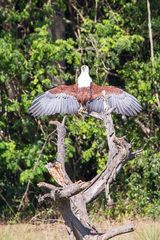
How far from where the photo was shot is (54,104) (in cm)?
1009

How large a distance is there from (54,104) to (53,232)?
61.1 inches

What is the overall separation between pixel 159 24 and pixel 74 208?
622 cm

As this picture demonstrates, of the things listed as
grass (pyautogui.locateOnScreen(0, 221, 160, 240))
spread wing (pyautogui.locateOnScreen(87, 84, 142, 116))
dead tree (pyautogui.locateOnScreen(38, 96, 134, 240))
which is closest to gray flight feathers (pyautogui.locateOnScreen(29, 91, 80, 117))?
spread wing (pyautogui.locateOnScreen(87, 84, 142, 116))

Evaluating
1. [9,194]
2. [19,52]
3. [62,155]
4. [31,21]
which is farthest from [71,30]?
[62,155]

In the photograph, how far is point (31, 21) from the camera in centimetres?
1232

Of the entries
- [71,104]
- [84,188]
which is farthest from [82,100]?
[84,188]

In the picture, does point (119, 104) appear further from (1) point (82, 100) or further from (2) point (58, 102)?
(2) point (58, 102)

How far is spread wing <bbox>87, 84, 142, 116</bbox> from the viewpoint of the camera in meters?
9.70

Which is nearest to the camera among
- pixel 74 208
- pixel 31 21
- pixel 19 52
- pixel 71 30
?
pixel 74 208

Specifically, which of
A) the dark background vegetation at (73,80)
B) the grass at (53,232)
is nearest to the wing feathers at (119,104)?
the grass at (53,232)

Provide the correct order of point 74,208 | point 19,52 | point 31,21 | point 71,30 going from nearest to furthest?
point 74,208 → point 19,52 → point 31,21 → point 71,30

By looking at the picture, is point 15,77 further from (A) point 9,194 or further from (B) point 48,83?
(A) point 9,194

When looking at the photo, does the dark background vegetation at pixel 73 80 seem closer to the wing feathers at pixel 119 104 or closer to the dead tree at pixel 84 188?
the wing feathers at pixel 119 104

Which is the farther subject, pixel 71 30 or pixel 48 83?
pixel 71 30
